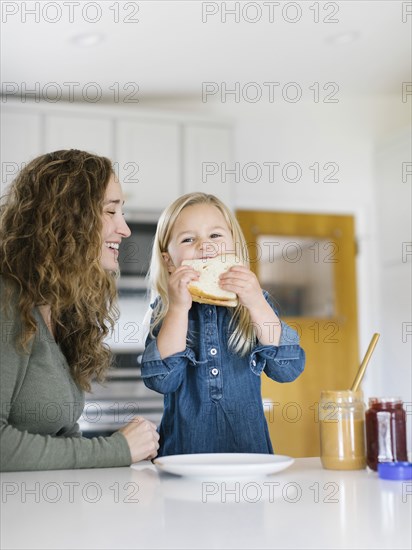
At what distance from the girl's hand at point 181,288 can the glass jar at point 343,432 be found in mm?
435

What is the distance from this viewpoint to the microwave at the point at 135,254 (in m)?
3.69

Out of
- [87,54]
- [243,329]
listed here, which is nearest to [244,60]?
[87,54]

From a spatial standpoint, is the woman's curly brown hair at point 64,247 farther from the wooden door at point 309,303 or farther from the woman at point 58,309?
the wooden door at point 309,303

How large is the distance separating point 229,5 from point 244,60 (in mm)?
594

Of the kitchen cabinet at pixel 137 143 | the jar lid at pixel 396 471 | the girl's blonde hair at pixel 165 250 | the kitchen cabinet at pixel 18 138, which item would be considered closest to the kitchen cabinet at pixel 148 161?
the kitchen cabinet at pixel 137 143

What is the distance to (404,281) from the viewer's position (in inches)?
165

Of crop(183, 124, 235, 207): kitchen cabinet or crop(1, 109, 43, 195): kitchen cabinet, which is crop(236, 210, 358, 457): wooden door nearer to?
crop(183, 124, 235, 207): kitchen cabinet

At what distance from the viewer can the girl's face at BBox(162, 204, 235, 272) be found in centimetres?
180

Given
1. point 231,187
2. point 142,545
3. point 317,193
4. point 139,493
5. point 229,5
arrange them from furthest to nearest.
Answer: point 317,193, point 231,187, point 229,5, point 139,493, point 142,545

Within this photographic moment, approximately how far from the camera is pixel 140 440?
55.0 inches

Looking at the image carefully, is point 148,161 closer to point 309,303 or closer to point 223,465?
point 309,303

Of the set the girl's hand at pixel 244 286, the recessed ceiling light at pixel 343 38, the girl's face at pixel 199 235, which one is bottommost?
the girl's hand at pixel 244 286

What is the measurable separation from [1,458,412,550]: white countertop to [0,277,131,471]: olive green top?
0.13ft

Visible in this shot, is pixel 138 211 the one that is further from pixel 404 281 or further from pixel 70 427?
pixel 70 427
